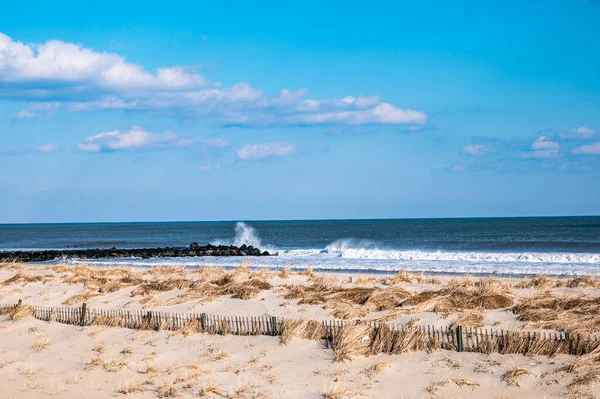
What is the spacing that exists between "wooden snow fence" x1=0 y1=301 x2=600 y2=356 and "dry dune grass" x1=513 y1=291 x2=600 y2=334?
72 centimetres

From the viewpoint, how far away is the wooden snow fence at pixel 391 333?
13.6m

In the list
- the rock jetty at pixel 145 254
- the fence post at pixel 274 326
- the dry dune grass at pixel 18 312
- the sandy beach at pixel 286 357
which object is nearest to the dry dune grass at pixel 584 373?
the sandy beach at pixel 286 357

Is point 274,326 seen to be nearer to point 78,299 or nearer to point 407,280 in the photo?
point 78,299

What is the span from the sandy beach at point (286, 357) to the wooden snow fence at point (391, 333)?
10.3 inches

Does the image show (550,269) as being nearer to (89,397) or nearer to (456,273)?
(456,273)

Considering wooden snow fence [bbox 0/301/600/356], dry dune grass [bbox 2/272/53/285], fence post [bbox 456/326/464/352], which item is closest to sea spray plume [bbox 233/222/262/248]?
dry dune grass [bbox 2/272/53/285]

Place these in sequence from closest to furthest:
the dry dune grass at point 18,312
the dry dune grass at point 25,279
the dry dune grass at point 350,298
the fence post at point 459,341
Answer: the fence post at point 459,341 < the dry dune grass at point 350,298 < the dry dune grass at point 18,312 < the dry dune grass at point 25,279

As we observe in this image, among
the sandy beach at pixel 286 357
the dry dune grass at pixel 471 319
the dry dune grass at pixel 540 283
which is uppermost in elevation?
the dry dune grass at pixel 540 283

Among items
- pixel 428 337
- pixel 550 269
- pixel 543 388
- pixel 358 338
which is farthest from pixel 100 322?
pixel 550 269

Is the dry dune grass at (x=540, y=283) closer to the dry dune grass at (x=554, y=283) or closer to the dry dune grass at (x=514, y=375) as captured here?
the dry dune grass at (x=554, y=283)

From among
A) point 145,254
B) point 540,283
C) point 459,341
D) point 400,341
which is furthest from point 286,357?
point 145,254

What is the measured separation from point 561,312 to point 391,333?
5095 millimetres

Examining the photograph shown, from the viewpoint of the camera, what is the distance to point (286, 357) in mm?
15117

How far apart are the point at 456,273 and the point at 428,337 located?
23095 millimetres
